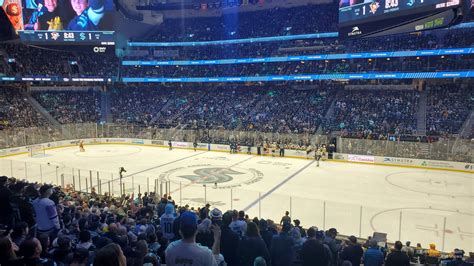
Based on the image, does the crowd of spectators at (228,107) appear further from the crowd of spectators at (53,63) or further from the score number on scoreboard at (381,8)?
the score number on scoreboard at (381,8)

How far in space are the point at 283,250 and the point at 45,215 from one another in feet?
14.2

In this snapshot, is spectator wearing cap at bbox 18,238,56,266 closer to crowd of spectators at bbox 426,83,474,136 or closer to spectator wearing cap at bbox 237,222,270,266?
spectator wearing cap at bbox 237,222,270,266

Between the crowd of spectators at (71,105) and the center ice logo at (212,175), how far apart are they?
22741 millimetres

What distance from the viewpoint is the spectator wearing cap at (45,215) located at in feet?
22.6

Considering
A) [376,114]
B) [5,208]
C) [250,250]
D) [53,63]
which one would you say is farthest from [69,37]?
[250,250]

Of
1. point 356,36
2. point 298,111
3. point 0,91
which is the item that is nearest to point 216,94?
point 298,111

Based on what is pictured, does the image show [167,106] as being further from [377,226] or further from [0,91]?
[377,226]

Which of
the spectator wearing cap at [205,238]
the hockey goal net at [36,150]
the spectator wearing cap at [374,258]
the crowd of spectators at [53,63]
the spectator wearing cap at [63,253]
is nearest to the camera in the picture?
the spectator wearing cap at [63,253]

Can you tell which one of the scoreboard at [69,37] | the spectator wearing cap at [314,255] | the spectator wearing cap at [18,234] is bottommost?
the spectator wearing cap at [314,255]

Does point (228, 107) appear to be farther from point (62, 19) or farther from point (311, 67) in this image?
point (62, 19)

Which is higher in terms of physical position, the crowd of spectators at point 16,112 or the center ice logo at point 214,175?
the crowd of spectators at point 16,112

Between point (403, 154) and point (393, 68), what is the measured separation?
10.7 metres

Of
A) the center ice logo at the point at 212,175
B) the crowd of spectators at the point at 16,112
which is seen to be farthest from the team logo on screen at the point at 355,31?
the crowd of spectators at the point at 16,112

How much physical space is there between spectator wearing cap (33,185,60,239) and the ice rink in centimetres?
852
